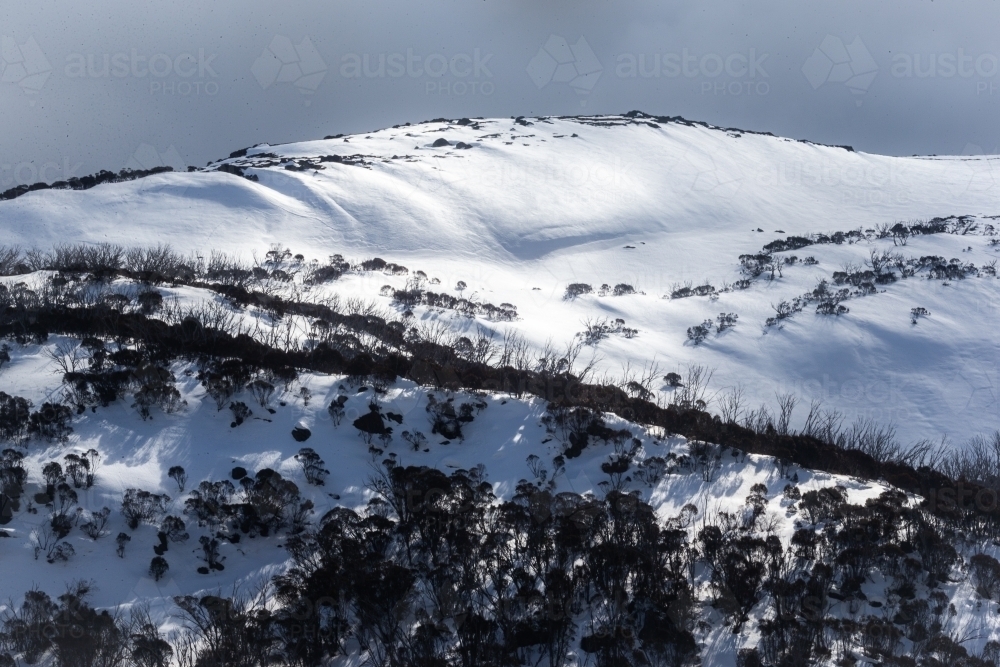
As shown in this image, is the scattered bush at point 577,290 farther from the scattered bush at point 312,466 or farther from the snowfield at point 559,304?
the scattered bush at point 312,466

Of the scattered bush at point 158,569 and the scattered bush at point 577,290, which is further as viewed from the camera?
the scattered bush at point 577,290

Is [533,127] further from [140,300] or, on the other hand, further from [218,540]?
[218,540]

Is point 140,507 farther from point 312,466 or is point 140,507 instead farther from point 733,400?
point 733,400

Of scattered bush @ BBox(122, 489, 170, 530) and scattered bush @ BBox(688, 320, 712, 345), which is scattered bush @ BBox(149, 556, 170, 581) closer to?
scattered bush @ BBox(122, 489, 170, 530)

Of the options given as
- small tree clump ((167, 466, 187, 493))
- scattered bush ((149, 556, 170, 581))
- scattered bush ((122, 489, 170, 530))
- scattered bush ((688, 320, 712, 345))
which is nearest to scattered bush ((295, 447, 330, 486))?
small tree clump ((167, 466, 187, 493))

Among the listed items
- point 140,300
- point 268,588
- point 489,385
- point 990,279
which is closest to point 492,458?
point 489,385

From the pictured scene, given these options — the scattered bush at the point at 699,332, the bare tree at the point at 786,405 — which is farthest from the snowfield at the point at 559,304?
the bare tree at the point at 786,405

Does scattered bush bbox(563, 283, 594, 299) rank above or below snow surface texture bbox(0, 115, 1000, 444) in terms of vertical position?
below

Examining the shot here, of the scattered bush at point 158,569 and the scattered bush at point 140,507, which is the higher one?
the scattered bush at point 140,507
